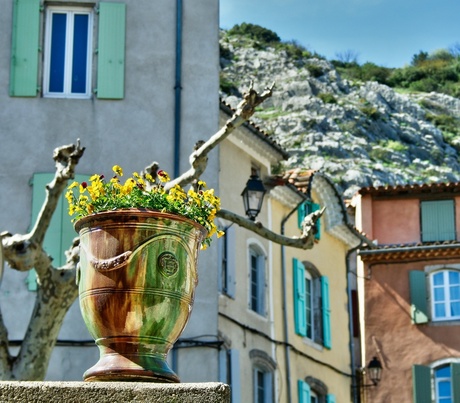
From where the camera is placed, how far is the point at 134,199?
658 centimetres

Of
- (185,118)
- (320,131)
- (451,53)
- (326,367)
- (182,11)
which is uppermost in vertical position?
(451,53)

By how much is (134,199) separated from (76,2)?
43.6ft

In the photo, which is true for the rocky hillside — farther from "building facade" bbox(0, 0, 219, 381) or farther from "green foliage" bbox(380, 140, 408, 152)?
"building facade" bbox(0, 0, 219, 381)

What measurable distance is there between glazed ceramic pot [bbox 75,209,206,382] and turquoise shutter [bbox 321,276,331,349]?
64.5 feet

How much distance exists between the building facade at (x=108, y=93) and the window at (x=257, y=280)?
431cm

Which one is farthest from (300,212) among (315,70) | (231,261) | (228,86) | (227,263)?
(315,70)

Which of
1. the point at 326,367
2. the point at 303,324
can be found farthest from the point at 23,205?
the point at 326,367

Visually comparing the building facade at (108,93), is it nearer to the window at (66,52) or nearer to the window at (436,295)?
the window at (66,52)

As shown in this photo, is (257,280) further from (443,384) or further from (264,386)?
(443,384)

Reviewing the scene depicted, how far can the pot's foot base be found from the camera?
619 centimetres

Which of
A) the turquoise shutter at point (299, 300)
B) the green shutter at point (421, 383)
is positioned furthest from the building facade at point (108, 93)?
the green shutter at point (421, 383)

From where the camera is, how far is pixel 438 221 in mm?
32656

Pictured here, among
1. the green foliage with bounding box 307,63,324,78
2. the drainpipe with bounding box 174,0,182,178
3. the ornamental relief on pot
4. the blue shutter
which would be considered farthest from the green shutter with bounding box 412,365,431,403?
the green foliage with bounding box 307,63,324,78

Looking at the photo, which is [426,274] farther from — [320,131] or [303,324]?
[320,131]
